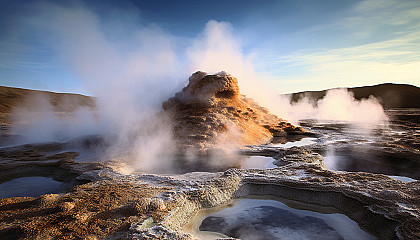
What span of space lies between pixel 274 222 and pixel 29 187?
15.9 ft

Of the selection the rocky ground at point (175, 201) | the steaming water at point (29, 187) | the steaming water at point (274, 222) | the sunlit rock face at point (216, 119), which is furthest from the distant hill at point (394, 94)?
the steaming water at point (29, 187)

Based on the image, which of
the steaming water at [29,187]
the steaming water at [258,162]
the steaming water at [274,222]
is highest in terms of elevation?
the steaming water at [29,187]

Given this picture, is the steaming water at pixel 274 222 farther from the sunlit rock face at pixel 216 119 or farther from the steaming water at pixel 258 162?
the sunlit rock face at pixel 216 119

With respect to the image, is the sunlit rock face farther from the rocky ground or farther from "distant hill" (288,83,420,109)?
"distant hill" (288,83,420,109)

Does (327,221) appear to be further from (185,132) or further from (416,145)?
(416,145)

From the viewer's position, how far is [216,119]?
8.91m

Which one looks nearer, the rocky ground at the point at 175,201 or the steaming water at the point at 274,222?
the rocky ground at the point at 175,201

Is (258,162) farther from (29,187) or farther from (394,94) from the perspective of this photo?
(394,94)

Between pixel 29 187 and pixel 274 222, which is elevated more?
pixel 29 187

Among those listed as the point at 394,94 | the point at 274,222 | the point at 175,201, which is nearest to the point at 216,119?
the point at 175,201

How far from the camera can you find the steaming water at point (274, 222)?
9.45ft

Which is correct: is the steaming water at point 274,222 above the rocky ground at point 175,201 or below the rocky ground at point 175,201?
below

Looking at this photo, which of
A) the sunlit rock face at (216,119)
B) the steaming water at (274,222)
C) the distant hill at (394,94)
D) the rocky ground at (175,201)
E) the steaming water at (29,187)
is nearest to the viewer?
the rocky ground at (175,201)

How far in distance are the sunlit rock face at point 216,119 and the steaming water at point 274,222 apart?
3.70 metres
